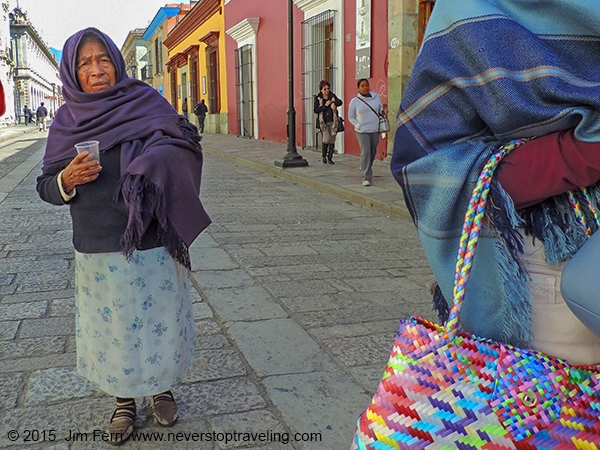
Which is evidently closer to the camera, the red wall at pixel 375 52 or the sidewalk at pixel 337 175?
the sidewalk at pixel 337 175

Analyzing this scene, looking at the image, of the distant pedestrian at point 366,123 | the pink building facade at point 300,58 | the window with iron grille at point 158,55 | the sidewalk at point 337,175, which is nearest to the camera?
the sidewalk at point 337,175

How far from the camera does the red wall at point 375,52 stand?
39.0ft

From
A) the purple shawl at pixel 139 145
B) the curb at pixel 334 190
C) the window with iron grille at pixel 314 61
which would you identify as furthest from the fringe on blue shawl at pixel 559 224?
the window with iron grille at pixel 314 61

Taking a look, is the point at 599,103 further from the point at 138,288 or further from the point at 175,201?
the point at 138,288

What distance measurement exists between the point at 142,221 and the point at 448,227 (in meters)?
1.28

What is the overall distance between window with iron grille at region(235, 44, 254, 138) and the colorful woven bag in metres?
20.1

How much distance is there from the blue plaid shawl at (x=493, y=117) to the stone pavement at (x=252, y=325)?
1.33m

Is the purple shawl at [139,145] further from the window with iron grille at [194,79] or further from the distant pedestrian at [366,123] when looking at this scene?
the window with iron grille at [194,79]

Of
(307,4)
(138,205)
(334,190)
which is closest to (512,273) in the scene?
(138,205)

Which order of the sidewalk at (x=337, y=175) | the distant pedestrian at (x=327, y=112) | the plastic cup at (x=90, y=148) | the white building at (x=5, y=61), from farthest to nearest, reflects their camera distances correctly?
the white building at (x=5, y=61) → the distant pedestrian at (x=327, y=112) → the sidewalk at (x=337, y=175) → the plastic cup at (x=90, y=148)

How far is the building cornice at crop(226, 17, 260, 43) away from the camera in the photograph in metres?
19.2

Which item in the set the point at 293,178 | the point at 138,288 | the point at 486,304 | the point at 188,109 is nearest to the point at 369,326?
the point at 138,288

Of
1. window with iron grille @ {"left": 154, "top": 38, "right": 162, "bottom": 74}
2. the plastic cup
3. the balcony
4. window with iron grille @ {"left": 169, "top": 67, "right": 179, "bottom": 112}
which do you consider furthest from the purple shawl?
the balcony

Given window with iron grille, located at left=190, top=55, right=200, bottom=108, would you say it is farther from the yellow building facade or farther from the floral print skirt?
the floral print skirt
